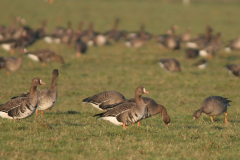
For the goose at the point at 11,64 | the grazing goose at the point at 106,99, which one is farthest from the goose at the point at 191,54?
the grazing goose at the point at 106,99

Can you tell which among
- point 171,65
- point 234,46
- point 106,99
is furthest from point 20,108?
point 234,46

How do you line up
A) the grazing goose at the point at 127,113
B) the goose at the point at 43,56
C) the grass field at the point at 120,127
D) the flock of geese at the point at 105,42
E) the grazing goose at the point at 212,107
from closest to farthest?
the grass field at the point at 120,127, the grazing goose at the point at 127,113, the grazing goose at the point at 212,107, the goose at the point at 43,56, the flock of geese at the point at 105,42

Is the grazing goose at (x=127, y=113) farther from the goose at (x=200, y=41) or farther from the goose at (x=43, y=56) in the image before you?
the goose at (x=200, y=41)

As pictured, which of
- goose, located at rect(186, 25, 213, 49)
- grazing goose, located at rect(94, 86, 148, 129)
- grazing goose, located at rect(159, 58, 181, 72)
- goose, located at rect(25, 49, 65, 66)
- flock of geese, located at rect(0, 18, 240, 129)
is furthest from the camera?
goose, located at rect(186, 25, 213, 49)

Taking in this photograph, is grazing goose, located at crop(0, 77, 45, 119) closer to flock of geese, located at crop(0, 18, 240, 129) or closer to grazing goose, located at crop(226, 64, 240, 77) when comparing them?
flock of geese, located at crop(0, 18, 240, 129)

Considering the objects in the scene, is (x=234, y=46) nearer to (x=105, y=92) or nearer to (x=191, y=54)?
(x=191, y=54)

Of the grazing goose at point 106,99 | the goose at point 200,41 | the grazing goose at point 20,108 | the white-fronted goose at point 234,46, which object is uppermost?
the goose at point 200,41

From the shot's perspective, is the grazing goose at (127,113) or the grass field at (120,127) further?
the grazing goose at (127,113)

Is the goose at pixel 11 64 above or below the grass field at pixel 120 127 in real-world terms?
above

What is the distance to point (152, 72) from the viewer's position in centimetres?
2259

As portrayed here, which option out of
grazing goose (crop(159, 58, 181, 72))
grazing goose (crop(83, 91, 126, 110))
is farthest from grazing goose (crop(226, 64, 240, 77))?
grazing goose (crop(83, 91, 126, 110))

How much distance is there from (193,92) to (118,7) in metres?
48.0

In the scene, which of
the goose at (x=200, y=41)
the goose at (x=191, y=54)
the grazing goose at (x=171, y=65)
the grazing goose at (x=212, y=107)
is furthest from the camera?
the goose at (x=200, y=41)

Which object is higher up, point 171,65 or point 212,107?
point 171,65
